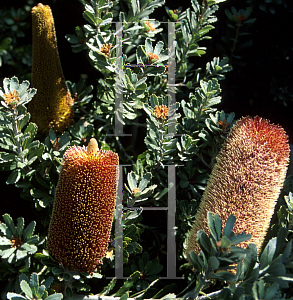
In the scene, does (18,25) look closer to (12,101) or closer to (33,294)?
(12,101)

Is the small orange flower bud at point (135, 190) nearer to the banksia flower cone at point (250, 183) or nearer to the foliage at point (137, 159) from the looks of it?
the foliage at point (137, 159)

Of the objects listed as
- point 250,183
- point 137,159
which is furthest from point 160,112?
point 250,183

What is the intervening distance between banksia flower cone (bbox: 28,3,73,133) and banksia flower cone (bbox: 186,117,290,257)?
0.53 m

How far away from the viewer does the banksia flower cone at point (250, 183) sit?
2.92 feet

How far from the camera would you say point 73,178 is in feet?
2.55

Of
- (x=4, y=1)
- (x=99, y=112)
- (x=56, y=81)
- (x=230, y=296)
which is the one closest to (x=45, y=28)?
(x=56, y=81)

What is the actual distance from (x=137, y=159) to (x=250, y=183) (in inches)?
14.2

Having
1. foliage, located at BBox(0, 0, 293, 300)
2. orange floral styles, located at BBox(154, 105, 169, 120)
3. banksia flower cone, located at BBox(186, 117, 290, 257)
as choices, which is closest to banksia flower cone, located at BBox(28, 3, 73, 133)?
foliage, located at BBox(0, 0, 293, 300)

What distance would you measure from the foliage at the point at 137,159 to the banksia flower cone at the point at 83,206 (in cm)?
7

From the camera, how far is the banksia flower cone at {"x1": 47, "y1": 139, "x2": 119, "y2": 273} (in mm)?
773

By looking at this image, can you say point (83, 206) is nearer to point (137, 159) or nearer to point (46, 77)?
point (137, 159)

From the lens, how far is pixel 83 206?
2.56 ft

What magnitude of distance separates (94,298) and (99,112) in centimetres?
56

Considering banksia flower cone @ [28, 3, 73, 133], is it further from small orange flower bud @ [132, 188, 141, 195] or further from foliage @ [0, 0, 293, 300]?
small orange flower bud @ [132, 188, 141, 195]
